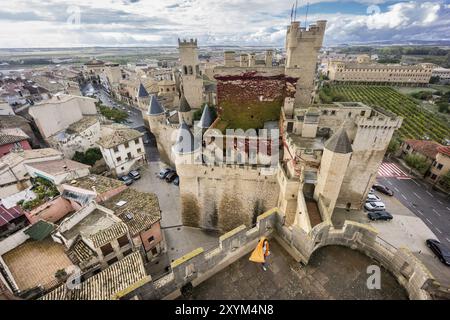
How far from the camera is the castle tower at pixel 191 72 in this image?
33.6 m

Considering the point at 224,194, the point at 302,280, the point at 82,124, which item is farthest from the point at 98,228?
the point at 82,124

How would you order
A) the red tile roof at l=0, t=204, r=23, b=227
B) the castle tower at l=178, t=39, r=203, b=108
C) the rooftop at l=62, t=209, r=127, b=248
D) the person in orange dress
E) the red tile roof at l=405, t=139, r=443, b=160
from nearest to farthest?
the person in orange dress < the rooftop at l=62, t=209, r=127, b=248 < the red tile roof at l=0, t=204, r=23, b=227 < the red tile roof at l=405, t=139, r=443, b=160 < the castle tower at l=178, t=39, r=203, b=108

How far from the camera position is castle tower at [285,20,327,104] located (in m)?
20.8

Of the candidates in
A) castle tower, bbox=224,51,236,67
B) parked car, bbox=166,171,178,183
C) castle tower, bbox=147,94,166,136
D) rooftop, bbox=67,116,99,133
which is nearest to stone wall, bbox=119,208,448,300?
parked car, bbox=166,171,178,183

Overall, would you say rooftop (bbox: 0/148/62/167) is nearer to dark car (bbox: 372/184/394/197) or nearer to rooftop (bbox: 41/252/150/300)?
rooftop (bbox: 41/252/150/300)

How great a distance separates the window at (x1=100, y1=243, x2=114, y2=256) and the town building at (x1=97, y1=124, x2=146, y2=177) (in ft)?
52.3

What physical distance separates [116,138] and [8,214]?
13.6 meters

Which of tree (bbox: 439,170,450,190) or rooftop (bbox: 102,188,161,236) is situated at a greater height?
rooftop (bbox: 102,188,161,236)

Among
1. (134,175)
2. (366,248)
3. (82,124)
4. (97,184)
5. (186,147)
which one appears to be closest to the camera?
(366,248)

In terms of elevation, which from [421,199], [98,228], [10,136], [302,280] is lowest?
[421,199]

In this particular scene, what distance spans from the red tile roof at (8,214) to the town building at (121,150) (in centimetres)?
1105

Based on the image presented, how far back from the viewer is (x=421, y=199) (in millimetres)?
25047

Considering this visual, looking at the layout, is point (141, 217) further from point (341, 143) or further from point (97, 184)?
point (341, 143)

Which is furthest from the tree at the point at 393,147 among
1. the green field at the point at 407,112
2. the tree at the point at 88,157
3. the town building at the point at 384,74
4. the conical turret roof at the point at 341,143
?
the town building at the point at 384,74
